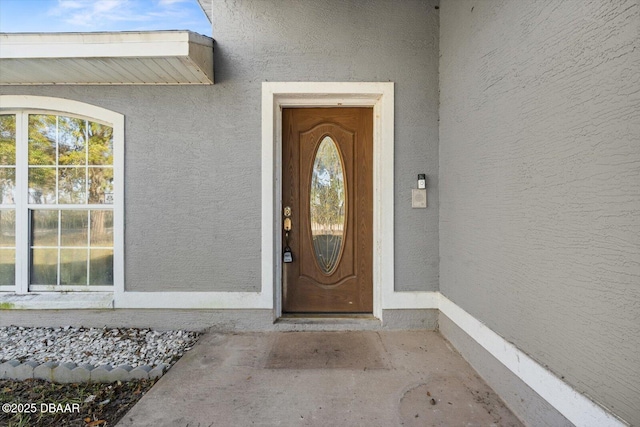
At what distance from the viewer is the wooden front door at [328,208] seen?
3.24 meters

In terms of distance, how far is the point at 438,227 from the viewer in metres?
3.04

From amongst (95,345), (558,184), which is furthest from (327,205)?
(95,345)

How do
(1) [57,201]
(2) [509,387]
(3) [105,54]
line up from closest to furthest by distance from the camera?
(2) [509,387] < (3) [105,54] < (1) [57,201]

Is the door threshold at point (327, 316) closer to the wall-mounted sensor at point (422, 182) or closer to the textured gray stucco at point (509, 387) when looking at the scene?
the textured gray stucco at point (509, 387)

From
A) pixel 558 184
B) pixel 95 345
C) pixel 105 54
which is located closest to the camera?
pixel 558 184

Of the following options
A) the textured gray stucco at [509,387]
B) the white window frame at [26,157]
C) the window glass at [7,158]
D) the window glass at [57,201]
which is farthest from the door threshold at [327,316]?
the window glass at [7,158]

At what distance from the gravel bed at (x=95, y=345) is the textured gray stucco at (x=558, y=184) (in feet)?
8.83

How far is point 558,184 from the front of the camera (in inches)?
62.1

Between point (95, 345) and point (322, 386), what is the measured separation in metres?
2.17

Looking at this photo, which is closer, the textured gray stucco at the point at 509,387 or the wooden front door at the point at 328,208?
the textured gray stucco at the point at 509,387

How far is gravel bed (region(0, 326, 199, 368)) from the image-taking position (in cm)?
251

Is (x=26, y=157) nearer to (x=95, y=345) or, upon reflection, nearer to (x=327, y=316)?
(x=95, y=345)

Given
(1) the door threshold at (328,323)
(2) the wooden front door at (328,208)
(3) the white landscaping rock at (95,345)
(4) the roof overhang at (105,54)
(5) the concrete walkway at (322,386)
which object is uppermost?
(4) the roof overhang at (105,54)

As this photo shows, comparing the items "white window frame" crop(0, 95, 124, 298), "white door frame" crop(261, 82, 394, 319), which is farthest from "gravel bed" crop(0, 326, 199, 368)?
"white door frame" crop(261, 82, 394, 319)
